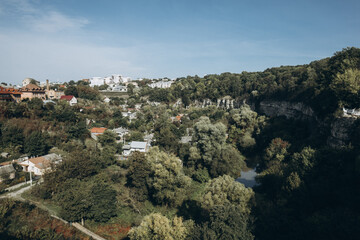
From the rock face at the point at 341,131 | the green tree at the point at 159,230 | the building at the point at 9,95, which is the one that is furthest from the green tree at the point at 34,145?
the rock face at the point at 341,131

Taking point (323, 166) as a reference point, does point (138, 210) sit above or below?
below

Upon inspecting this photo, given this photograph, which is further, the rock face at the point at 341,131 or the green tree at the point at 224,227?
the rock face at the point at 341,131

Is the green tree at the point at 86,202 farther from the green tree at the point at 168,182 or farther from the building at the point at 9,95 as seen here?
the building at the point at 9,95

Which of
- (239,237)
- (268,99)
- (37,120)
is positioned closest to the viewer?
(239,237)

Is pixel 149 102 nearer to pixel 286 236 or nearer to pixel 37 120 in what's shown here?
pixel 37 120

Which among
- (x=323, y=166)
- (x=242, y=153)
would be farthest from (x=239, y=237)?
(x=242, y=153)

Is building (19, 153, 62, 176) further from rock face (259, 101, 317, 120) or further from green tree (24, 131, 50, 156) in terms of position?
rock face (259, 101, 317, 120)

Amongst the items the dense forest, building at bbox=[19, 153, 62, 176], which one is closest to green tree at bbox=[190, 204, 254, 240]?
the dense forest
